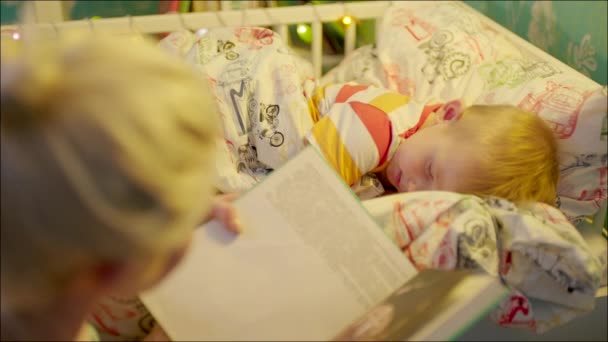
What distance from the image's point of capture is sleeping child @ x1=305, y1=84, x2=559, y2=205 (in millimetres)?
912

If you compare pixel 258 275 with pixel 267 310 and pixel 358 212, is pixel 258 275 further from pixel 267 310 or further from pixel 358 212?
pixel 358 212

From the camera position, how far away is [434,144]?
0.99 m

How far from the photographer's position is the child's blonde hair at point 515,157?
35.6 inches

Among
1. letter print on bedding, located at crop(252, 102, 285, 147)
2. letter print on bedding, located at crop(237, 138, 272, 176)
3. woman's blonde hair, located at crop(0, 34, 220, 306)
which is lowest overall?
letter print on bedding, located at crop(237, 138, 272, 176)

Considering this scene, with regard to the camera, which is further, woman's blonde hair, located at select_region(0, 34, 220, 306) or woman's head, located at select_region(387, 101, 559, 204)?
woman's head, located at select_region(387, 101, 559, 204)

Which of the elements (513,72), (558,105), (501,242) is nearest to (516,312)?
(501,242)

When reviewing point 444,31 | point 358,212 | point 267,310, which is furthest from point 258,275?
point 444,31

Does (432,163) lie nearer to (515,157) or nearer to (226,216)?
(515,157)

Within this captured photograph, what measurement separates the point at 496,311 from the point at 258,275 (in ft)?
1.30

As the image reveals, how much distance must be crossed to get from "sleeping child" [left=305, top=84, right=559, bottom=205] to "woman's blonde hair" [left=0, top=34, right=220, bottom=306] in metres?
0.60

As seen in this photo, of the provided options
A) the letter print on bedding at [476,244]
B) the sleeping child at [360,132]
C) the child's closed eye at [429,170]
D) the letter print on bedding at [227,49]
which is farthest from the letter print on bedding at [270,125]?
the letter print on bedding at [476,244]

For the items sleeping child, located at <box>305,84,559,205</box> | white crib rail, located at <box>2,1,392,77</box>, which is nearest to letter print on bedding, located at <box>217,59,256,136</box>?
sleeping child, located at <box>305,84,559,205</box>

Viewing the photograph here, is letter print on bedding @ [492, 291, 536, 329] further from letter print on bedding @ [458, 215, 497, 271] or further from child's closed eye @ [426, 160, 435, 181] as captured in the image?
child's closed eye @ [426, 160, 435, 181]

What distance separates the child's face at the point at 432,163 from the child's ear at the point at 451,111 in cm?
3
